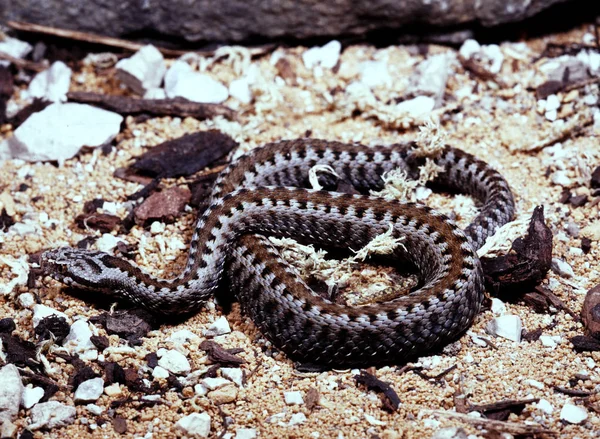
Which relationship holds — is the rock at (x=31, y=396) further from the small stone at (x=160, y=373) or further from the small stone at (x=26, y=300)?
the small stone at (x=26, y=300)

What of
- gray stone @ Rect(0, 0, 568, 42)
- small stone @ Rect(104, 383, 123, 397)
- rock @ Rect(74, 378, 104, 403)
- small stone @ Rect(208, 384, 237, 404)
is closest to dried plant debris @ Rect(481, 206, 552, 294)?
small stone @ Rect(208, 384, 237, 404)

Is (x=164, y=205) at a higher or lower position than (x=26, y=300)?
higher

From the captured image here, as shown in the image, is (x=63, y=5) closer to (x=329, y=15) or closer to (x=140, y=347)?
(x=329, y=15)

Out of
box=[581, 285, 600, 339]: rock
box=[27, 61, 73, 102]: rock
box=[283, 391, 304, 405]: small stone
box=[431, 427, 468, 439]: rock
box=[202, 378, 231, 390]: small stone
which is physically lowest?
box=[202, 378, 231, 390]: small stone

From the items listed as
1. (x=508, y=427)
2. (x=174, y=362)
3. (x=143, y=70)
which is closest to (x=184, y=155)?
(x=143, y=70)

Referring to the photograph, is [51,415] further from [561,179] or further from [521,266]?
[561,179]

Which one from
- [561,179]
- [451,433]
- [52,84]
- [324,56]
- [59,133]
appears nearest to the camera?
[451,433]

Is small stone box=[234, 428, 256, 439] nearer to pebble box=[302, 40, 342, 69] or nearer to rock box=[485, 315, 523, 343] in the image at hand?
rock box=[485, 315, 523, 343]
